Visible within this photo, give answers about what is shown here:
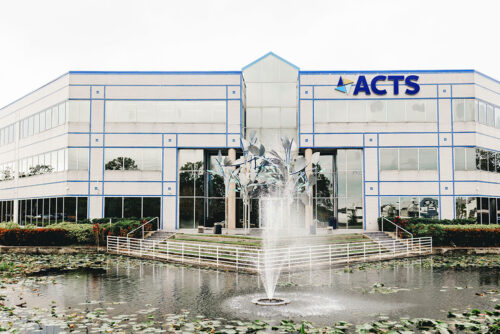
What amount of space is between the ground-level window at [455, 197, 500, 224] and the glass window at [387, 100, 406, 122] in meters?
7.94

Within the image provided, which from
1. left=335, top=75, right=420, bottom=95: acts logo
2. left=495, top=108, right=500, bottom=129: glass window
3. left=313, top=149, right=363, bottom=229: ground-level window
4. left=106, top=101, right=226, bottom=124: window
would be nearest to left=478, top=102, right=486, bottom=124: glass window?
left=495, top=108, right=500, bottom=129: glass window

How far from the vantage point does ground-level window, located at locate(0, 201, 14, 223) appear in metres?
51.1

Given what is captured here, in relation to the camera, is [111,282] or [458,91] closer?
[111,282]

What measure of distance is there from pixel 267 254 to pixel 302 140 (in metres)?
19.9

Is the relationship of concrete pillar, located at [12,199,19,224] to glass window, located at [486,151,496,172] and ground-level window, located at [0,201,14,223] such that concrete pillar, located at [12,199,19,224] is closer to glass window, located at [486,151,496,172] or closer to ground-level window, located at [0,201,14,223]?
ground-level window, located at [0,201,14,223]

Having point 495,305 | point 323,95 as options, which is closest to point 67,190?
point 323,95

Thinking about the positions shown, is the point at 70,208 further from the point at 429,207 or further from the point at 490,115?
the point at 490,115

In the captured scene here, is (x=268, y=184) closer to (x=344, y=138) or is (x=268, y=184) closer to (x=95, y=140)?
(x=344, y=138)

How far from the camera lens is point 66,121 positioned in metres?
41.4

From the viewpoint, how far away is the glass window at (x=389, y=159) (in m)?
40.2

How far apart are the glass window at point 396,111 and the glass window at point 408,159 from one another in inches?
105

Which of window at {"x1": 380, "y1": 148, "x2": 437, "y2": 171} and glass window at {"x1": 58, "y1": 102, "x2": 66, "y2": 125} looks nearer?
window at {"x1": 380, "y1": 148, "x2": 437, "y2": 171}

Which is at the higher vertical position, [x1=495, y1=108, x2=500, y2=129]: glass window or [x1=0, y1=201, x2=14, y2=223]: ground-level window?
[x1=495, y1=108, x2=500, y2=129]: glass window

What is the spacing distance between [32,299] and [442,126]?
34.2 m
